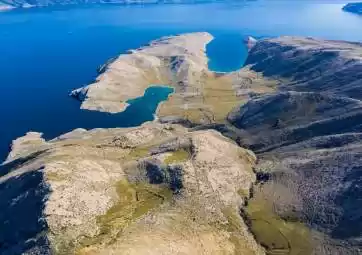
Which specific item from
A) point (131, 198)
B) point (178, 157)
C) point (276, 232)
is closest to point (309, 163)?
point (276, 232)

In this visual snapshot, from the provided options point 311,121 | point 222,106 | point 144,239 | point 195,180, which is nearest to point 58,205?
point 144,239

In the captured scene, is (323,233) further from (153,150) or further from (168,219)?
(153,150)

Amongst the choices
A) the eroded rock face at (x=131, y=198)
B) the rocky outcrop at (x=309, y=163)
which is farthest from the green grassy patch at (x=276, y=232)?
the eroded rock face at (x=131, y=198)

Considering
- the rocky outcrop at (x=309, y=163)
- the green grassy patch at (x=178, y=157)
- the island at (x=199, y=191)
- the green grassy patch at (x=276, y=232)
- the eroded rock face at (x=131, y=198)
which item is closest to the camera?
the eroded rock face at (x=131, y=198)

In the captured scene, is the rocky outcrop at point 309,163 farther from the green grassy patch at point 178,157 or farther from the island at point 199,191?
the green grassy patch at point 178,157

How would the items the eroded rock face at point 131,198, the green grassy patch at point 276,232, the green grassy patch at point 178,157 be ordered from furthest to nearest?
the green grassy patch at point 178,157 < the green grassy patch at point 276,232 < the eroded rock face at point 131,198

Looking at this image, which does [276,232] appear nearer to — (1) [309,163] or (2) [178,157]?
(1) [309,163]
